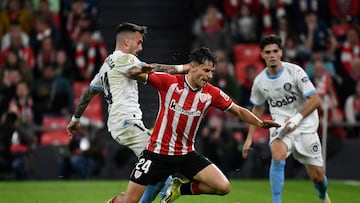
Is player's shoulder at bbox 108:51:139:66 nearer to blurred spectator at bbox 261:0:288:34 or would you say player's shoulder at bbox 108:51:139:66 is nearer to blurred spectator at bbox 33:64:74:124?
blurred spectator at bbox 33:64:74:124

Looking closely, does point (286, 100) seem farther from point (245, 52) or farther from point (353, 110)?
point (245, 52)

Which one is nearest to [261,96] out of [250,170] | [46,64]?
[250,170]

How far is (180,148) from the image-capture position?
38.0 ft

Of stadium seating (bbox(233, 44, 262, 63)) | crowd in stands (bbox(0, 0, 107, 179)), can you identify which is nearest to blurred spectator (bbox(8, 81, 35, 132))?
crowd in stands (bbox(0, 0, 107, 179))

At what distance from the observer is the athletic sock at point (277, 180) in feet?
42.8

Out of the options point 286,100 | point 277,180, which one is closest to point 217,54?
point 286,100

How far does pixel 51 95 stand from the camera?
21.7m

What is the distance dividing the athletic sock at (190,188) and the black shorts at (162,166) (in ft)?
0.47

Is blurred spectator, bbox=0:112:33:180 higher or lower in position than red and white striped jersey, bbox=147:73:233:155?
lower

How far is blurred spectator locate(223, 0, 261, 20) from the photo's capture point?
2344cm

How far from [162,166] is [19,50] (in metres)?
11.4

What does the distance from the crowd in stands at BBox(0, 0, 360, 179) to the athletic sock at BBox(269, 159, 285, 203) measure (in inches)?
299

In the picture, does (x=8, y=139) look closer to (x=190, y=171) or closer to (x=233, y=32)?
(x=233, y=32)

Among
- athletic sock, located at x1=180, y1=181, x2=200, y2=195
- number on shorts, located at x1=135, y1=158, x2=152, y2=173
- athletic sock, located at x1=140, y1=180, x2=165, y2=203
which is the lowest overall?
athletic sock, located at x1=140, y1=180, x2=165, y2=203
